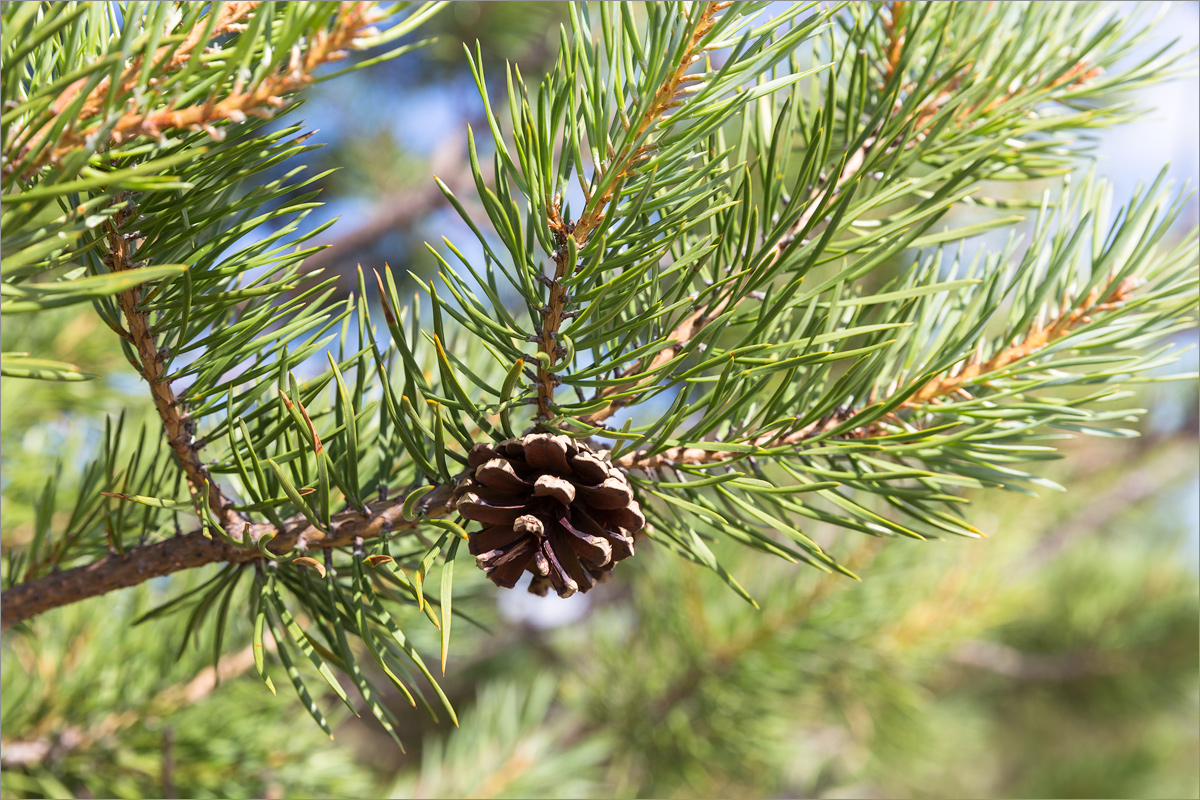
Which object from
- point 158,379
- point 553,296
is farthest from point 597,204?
point 158,379

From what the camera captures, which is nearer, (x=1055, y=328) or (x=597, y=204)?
(x=597, y=204)

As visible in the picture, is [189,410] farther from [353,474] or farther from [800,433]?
[800,433]

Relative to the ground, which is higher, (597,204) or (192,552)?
(597,204)

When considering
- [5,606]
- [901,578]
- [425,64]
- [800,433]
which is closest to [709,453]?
[800,433]

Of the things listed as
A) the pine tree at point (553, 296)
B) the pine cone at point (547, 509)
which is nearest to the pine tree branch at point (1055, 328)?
the pine tree at point (553, 296)

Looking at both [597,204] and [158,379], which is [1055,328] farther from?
[158,379]

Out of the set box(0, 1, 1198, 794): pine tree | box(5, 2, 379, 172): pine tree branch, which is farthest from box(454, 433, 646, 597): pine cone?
box(5, 2, 379, 172): pine tree branch
